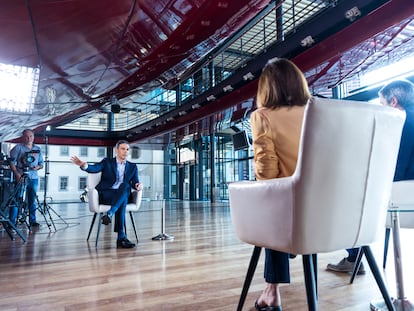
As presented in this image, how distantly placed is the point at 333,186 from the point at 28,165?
4.75 meters

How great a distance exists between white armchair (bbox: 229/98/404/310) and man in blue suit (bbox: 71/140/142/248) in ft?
8.48

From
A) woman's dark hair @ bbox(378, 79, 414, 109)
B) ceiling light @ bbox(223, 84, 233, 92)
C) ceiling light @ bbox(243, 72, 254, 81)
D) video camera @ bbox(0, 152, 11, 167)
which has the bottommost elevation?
video camera @ bbox(0, 152, 11, 167)

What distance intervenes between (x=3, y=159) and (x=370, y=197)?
495 centimetres

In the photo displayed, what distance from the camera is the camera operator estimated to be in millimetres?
4645

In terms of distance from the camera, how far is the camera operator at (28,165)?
4645mm

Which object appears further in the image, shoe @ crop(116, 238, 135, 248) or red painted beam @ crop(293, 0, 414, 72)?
shoe @ crop(116, 238, 135, 248)

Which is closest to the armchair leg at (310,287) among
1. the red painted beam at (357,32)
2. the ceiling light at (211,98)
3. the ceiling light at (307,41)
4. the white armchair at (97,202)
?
the white armchair at (97,202)

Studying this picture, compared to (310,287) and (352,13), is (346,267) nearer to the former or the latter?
(310,287)

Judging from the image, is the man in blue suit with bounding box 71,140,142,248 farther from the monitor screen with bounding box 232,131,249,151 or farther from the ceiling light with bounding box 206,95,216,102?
the monitor screen with bounding box 232,131,249,151

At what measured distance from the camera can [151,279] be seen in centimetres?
218

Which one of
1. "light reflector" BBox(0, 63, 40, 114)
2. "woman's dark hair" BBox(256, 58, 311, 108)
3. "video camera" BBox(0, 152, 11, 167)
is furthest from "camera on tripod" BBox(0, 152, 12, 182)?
"woman's dark hair" BBox(256, 58, 311, 108)

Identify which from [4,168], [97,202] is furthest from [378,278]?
[4,168]

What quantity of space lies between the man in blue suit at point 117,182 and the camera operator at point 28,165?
1617mm

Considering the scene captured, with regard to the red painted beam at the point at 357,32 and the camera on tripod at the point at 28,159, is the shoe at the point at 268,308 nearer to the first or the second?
the red painted beam at the point at 357,32
